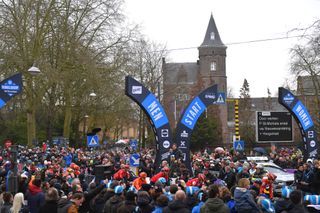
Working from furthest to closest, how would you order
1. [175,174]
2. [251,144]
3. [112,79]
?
[251,144] < [112,79] < [175,174]

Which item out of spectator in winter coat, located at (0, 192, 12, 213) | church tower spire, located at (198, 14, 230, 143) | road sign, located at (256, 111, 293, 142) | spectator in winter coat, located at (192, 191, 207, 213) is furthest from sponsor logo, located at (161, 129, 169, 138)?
church tower spire, located at (198, 14, 230, 143)

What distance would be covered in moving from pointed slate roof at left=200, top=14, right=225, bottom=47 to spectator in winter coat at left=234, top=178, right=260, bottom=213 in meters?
91.5

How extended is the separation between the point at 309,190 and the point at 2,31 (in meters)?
27.1

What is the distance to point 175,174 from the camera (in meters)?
15.9

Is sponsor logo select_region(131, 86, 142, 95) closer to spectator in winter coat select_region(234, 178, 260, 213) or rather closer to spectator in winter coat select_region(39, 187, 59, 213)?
spectator in winter coat select_region(39, 187, 59, 213)

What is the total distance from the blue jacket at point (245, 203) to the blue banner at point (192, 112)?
1216 centimetres

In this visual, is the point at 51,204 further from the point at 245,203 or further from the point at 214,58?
the point at 214,58

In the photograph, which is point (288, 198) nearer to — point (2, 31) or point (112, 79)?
point (2, 31)

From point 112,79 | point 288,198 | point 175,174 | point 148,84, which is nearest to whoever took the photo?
point 288,198

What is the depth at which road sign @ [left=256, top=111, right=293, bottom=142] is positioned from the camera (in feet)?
85.1

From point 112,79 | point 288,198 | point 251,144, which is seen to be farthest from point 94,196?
point 251,144

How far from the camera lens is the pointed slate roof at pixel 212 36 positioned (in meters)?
98.5

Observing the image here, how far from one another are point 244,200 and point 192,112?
41.2ft

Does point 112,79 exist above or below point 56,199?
above
